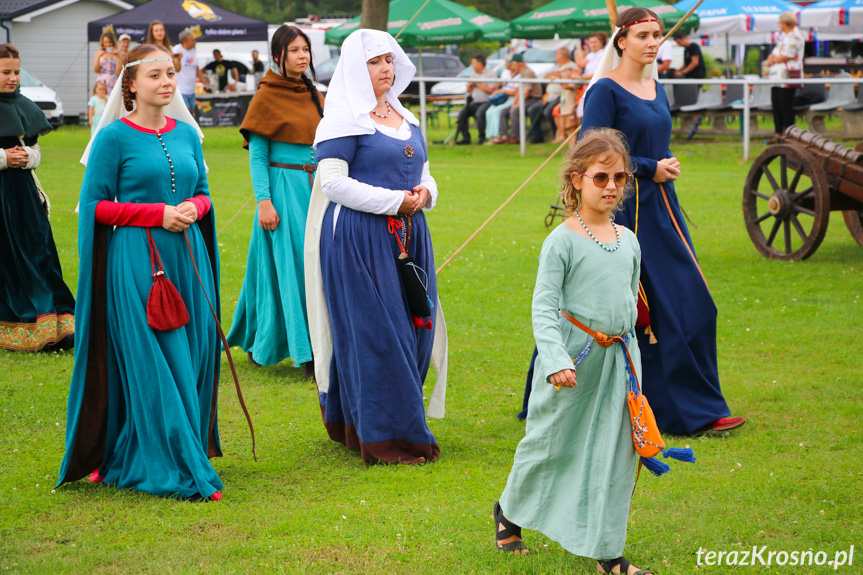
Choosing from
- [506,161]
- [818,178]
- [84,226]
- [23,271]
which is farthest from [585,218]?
[506,161]

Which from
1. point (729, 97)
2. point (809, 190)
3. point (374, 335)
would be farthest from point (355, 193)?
point (729, 97)

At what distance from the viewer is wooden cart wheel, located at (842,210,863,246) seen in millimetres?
10164

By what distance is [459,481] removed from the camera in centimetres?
480

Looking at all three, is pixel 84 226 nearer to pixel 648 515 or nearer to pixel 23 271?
pixel 648 515

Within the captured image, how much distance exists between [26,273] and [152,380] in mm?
3441

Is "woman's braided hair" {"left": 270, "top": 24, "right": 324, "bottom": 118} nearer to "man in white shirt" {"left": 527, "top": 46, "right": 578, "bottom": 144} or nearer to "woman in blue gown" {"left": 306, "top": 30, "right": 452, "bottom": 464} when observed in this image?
"woman in blue gown" {"left": 306, "top": 30, "right": 452, "bottom": 464}

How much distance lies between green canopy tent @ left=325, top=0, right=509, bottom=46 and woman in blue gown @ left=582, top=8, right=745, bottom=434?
17.6 metres

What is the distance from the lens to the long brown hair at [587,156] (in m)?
3.64

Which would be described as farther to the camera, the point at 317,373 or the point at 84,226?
the point at 317,373

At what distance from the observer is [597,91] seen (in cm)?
530

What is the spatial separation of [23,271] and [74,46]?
82.2ft

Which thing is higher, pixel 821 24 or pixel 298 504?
pixel 821 24

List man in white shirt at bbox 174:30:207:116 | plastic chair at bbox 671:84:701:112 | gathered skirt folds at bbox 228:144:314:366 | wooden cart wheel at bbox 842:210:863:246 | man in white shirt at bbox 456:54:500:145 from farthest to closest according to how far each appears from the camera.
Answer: man in white shirt at bbox 456:54:500:145
plastic chair at bbox 671:84:701:112
man in white shirt at bbox 174:30:207:116
wooden cart wheel at bbox 842:210:863:246
gathered skirt folds at bbox 228:144:314:366

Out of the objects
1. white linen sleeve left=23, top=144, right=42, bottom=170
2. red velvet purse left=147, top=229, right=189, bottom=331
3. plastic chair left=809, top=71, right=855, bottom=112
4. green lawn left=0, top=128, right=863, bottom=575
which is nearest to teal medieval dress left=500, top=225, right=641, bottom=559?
green lawn left=0, top=128, right=863, bottom=575
